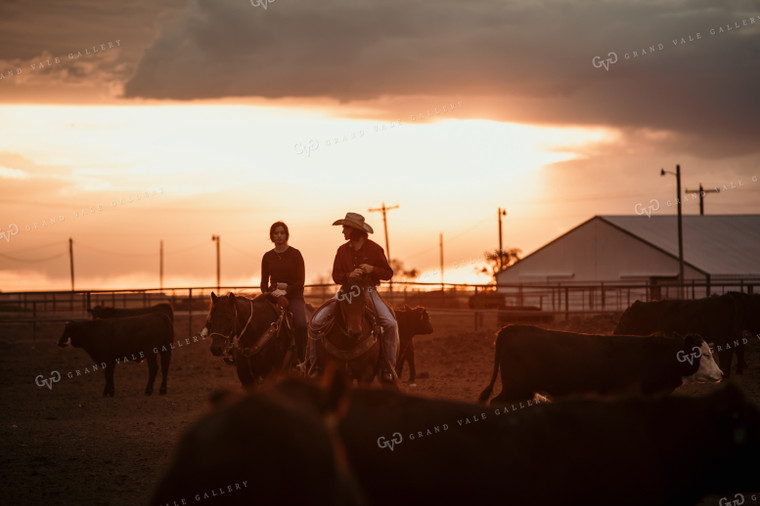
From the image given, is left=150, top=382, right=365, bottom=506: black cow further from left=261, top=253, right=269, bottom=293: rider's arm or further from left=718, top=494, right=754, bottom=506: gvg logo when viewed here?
left=261, top=253, right=269, bottom=293: rider's arm

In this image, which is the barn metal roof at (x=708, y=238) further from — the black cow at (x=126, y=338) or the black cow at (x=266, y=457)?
the black cow at (x=266, y=457)

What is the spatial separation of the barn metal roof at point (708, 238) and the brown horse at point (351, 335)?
4113 cm

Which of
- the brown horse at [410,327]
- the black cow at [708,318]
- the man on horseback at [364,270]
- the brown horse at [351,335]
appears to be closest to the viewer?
the brown horse at [351,335]

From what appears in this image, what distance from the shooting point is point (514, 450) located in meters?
2.91

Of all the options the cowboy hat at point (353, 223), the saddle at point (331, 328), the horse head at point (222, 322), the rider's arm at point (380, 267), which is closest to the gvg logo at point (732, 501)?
the saddle at point (331, 328)

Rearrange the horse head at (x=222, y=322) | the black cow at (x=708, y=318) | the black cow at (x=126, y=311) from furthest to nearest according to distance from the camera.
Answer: the black cow at (x=126, y=311) → the black cow at (x=708, y=318) → the horse head at (x=222, y=322)

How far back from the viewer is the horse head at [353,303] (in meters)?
9.08

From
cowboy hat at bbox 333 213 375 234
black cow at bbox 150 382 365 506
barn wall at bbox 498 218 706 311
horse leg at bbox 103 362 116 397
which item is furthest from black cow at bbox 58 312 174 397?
barn wall at bbox 498 218 706 311

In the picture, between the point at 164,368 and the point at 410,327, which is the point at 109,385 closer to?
the point at 164,368

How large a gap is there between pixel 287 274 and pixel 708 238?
47700mm

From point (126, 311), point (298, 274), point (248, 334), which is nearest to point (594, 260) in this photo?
point (126, 311)

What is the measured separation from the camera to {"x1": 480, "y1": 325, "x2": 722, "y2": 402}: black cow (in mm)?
8547

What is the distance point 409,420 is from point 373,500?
0.37m

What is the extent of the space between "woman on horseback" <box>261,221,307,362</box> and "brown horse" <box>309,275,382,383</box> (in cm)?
121
